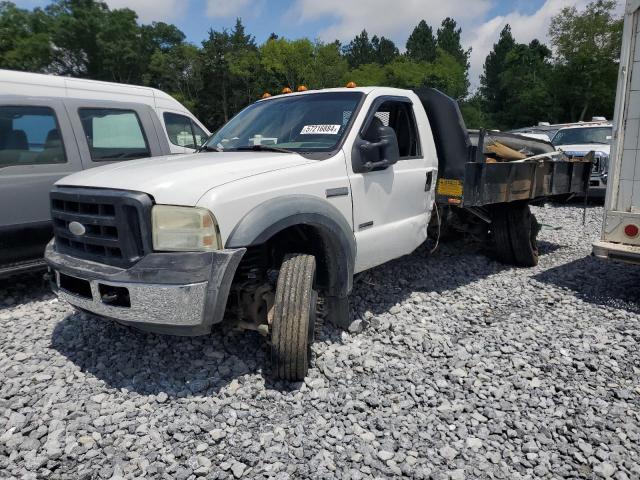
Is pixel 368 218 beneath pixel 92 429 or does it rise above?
above

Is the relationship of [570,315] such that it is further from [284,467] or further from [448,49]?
[448,49]

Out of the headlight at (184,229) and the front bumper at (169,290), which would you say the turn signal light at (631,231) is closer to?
the front bumper at (169,290)

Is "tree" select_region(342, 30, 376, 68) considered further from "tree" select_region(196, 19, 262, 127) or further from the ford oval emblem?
the ford oval emblem

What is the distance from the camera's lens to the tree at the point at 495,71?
173ft

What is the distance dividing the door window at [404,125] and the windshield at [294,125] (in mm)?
582

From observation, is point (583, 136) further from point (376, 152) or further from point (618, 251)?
point (376, 152)

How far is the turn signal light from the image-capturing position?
4.46m

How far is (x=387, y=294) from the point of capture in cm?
480

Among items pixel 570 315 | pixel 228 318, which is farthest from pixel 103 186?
pixel 570 315

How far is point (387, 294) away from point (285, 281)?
6.34 ft

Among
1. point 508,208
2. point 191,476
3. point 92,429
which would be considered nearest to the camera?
point 191,476

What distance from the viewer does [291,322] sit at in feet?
10.1

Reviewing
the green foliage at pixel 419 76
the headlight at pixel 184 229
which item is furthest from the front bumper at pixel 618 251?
the green foliage at pixel 419 76

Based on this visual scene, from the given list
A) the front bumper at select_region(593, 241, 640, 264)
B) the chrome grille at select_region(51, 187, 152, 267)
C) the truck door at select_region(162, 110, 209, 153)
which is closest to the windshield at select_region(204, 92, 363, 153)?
the chrome grille at select_region(51, 187, 152, 267)
